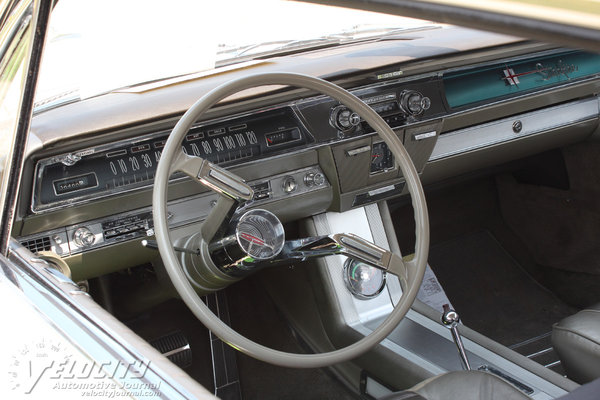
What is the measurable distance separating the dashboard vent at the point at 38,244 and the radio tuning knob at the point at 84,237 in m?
0.07

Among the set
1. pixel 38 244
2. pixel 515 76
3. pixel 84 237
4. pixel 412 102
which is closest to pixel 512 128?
pixel 515 76

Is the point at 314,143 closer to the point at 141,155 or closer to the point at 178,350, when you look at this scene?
the point at 141,155

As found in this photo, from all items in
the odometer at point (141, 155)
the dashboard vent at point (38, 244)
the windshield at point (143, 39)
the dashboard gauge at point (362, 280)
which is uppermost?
the windshield at point (143, 39)

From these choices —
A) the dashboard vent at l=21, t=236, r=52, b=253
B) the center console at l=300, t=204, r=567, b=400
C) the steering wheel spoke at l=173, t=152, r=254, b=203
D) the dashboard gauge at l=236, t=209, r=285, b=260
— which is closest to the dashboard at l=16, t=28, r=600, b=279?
the dashboard vent at l=21, t=236, r=52, b=253

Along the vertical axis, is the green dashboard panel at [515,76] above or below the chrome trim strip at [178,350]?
above

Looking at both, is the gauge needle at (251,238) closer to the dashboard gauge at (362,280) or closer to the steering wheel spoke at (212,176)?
the steering wheel spoke at (212,176)

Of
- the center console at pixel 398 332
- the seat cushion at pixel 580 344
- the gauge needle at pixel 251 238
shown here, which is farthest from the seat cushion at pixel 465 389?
the gauge needle at pixel 251 238

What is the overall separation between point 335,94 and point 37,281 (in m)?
0.73

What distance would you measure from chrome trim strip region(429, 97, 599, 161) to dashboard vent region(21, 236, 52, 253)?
133 cm

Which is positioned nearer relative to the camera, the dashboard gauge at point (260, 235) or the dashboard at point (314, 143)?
the dashboard gauge at point (260, 235)

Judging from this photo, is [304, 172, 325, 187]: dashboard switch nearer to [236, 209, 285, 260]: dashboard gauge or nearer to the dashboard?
the dashboard

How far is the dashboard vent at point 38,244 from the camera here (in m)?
1.65

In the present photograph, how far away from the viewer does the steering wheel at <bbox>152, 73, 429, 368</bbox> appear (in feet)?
3.95

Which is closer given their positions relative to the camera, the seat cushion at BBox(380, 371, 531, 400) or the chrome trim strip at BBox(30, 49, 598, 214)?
the seat cushion at BBox(380, 371, 531, 400)
